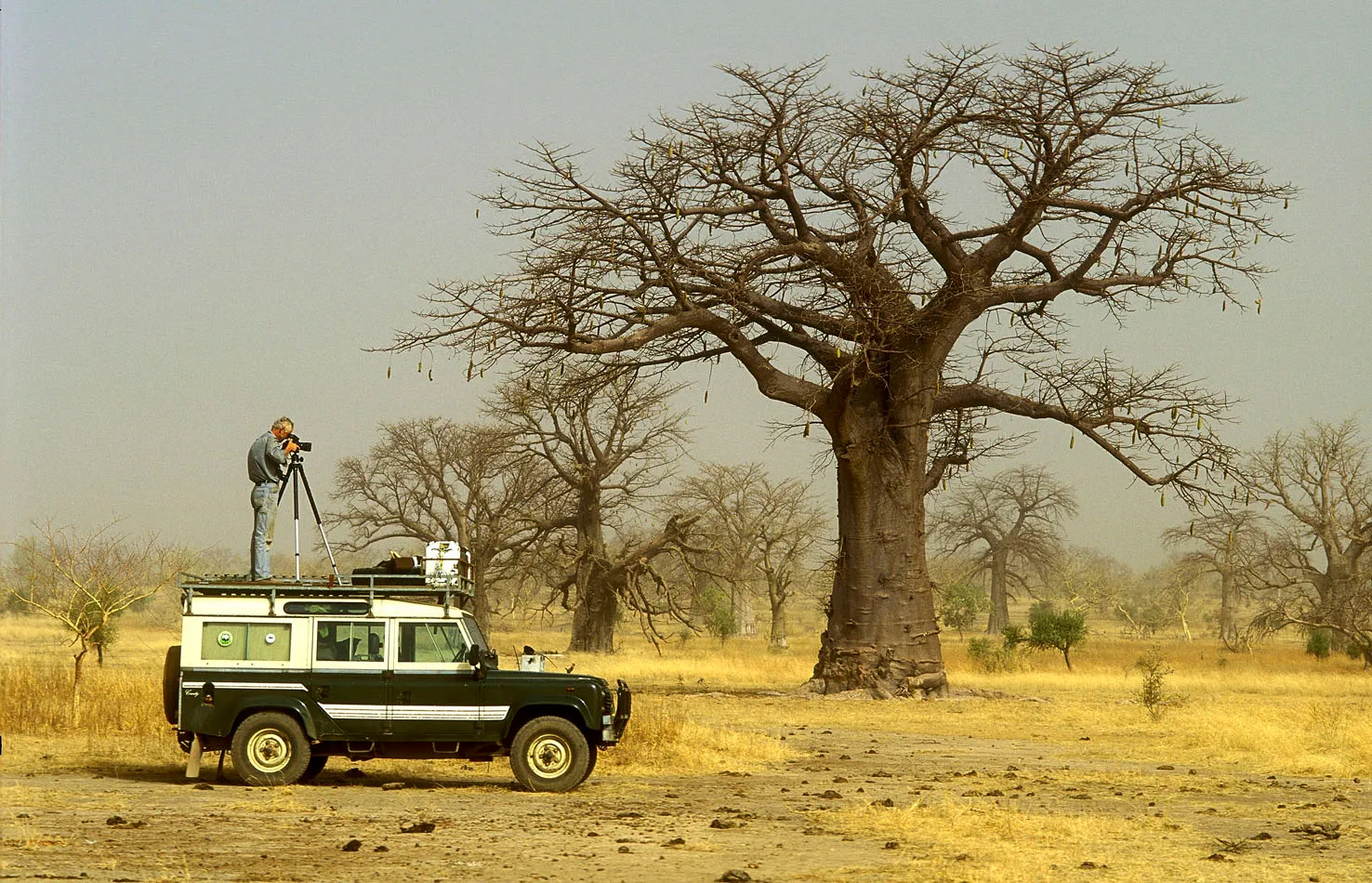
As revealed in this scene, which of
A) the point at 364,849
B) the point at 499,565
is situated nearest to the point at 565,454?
the point at 499,565

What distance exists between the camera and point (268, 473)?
1386 cm

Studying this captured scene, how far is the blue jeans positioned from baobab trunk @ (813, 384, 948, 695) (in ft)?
42.0

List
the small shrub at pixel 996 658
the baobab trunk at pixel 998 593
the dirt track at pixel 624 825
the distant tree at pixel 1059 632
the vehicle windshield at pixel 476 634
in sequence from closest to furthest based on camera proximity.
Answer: the dirt track at pixel 624 825
the vehicle windshield at pixel 476 634
the small shrub at pixel 996 658
the distant tree at pixel 1059 632
the baobab trunk at pixel 998 593

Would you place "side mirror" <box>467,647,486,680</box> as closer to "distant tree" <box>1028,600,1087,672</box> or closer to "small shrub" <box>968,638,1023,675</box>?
"small shrub" <box>968,638,1023,675</box>

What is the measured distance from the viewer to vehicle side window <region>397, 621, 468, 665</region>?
1265 centimetres

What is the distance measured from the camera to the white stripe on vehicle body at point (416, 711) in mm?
12461

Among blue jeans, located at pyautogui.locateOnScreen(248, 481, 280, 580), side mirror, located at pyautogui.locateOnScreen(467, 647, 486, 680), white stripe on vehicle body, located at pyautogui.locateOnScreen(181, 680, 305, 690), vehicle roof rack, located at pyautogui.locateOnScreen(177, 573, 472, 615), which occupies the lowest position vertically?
white stripe on vehicle body, located at pyautogui.locateOnScreen(181, 680, 305, 690)

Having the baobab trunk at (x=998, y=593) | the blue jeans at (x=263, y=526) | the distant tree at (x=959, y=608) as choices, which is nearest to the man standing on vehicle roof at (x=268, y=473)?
the blue jeans at (x=263, y=526)

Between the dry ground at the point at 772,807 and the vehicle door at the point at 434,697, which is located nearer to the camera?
the dry ground at the point at 772,807

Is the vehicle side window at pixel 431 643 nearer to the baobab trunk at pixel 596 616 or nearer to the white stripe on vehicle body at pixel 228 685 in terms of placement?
the white stripe on vehicle body at pixel 228 685

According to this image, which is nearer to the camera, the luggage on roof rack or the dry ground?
the dry ground

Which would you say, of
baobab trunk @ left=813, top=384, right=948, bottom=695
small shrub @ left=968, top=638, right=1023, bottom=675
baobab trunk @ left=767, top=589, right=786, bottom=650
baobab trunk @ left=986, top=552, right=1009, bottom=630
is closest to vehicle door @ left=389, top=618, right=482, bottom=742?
baobab trunk @ left=813, top=384, right=948, bottom=695

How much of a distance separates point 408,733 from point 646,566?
2571 cm

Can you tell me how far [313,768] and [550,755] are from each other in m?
2.27
